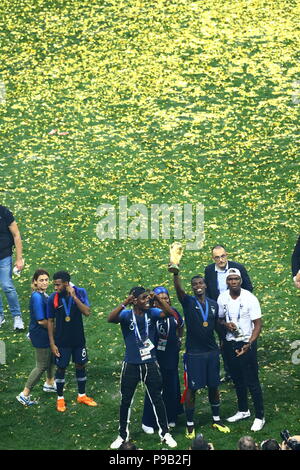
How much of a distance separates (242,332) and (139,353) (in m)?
1.46

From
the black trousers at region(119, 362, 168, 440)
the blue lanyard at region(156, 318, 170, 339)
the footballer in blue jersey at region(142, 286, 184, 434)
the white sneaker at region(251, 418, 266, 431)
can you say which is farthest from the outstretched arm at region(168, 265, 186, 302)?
the white sneaker at region(251, 418, 266, 431)

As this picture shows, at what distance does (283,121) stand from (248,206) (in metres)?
3.46

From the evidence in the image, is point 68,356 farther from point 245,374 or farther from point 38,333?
point 245,374

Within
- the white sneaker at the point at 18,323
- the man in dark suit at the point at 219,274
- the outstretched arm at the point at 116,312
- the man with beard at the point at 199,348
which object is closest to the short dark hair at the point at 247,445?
the man with beard at the point at 199,348

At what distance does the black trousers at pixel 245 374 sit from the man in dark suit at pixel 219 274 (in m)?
0.44

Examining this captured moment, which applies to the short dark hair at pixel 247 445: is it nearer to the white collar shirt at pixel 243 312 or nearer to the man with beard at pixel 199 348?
Answer: the man with beard at pixel 199 348

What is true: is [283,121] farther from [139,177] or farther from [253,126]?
[139,177]

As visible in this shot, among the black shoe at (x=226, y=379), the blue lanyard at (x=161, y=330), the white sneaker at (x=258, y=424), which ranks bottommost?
the white sneaker at (x=258, y=424)

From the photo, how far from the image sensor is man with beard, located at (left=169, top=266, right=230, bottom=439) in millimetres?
11758

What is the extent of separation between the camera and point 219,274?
12789 mm

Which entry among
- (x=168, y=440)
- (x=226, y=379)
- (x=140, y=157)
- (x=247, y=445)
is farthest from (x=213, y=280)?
(x=140, y=157)

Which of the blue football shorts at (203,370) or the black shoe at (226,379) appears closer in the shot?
the blue football shorts at (203,370)

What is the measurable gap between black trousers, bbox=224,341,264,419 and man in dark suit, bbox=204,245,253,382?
440 mm

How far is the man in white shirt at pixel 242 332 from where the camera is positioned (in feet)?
39.1
